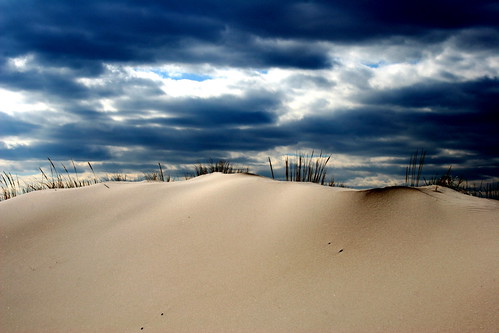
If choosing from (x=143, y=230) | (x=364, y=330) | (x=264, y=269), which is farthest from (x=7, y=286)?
(x=364, y=330)

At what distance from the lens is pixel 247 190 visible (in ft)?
9.23

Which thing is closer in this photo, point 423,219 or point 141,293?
point 141,293

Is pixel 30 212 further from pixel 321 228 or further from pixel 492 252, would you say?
pixel 492 252

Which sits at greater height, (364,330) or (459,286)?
(459,286)

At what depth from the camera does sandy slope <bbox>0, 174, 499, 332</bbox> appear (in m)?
1.75

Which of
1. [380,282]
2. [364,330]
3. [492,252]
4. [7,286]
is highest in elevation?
[492,252]

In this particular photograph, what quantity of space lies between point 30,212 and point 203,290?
180 centimetres

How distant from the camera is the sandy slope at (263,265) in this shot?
1.75 metres

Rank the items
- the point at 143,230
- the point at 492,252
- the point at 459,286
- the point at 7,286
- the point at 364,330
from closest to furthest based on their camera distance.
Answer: the point at 364,330 < the point at 459,286 < the point at 492,252 < the point at 7,286 < the point at 143,230

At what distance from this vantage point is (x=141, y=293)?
2043 mm

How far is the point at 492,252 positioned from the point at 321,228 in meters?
0.77

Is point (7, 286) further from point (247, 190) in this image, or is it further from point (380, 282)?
point (380, 282)

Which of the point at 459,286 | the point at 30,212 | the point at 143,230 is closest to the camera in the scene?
the point at 459,286

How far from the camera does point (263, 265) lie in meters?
2.08
